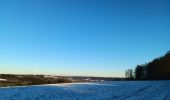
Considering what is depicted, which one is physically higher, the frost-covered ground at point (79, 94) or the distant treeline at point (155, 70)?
the distant treeline at point (155, 70)

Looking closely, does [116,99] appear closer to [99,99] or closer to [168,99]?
[99,99]

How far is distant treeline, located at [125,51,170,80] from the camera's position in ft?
438

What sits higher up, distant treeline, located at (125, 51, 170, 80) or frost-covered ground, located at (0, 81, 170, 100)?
distant treeline, located at (125, 51, 170, 80)

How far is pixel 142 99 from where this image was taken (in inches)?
1104

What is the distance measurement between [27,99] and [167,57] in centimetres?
11644

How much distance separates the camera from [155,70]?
139 m

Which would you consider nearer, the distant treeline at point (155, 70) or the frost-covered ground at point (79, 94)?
the frost-covered ground at point (79, 94)

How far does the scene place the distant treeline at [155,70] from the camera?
13350 cm

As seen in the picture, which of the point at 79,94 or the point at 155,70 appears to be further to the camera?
the point at 155,70

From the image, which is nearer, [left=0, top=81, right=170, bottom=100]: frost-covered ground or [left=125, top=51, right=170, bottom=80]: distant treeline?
[left=0, top=81, right=170, bottom=100]: frost-covered ground

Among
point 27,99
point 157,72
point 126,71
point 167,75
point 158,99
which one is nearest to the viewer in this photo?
point 27,99

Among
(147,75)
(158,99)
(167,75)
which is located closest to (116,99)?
(158,99)

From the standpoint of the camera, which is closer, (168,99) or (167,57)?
(168,99)

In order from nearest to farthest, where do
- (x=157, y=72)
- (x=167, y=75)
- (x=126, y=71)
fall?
1. (x=167, y=75)
2. (x=157, y=72)
3. (x=126, y=71)
